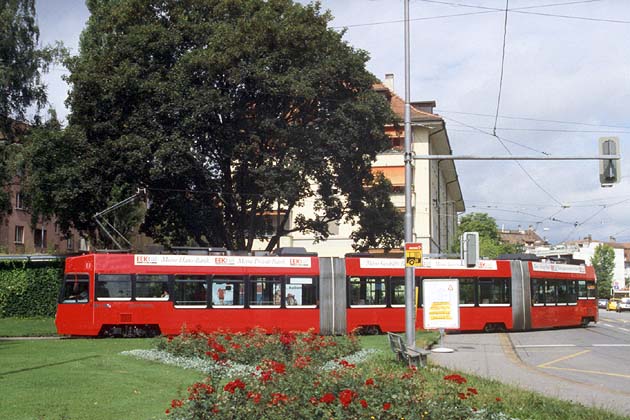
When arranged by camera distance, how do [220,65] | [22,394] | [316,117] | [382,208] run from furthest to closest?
[382,208] < [316,117] < [220,65] < [22,394]

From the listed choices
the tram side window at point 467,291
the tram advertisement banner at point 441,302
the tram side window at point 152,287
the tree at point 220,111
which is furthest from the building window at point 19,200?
the tram advertisement banner at point 441,302

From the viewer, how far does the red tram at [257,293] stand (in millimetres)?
25859

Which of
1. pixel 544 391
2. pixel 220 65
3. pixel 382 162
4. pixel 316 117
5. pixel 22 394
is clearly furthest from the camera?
pixel 382 162

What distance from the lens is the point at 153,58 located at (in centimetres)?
3294

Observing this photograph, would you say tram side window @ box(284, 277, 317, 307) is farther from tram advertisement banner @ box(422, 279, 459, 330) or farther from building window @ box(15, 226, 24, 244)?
building window @ box(15, 226, 24, 244)

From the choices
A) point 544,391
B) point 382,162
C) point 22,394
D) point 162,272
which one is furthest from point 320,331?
point 382,162

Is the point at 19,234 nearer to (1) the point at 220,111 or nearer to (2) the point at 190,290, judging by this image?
(1) the point at 220,111

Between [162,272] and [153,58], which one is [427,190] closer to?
[153,58]

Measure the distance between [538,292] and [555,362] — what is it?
44.1 ft

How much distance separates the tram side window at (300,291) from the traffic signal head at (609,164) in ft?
37.9

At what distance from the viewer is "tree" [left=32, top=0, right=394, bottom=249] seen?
1239 inches

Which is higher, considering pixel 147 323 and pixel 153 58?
pixel 153 58

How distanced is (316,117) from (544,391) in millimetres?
22163

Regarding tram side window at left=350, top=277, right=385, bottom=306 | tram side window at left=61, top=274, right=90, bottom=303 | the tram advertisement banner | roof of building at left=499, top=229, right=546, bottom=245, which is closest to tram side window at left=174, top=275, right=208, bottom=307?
tram side window at left=61, top=274, right=90, bottom=303
